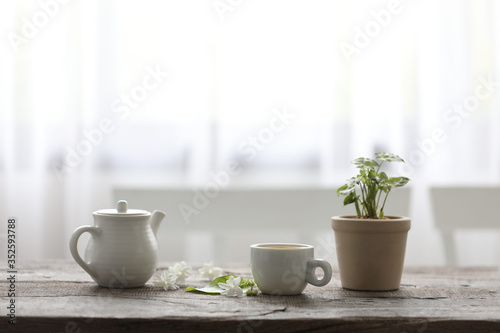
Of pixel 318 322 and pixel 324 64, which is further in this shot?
pixel 324 64

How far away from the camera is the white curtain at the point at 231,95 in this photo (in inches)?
88.2

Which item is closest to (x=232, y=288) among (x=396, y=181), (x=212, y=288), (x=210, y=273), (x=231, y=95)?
(x=212, y=288)

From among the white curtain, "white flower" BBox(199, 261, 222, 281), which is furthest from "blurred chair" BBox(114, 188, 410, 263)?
"white flower" BBox(199, 261, 222, 281)

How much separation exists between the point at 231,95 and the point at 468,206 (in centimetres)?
98

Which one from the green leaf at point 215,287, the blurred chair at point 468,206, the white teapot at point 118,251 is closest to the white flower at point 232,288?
the green leaf at point 215,287

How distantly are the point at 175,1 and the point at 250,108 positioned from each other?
0.53 m

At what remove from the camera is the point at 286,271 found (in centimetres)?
89

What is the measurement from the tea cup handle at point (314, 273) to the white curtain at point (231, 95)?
135 cm

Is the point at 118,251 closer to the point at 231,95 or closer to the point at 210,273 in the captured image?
the point at 210,273

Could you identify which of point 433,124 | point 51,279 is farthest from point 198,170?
point 51,279

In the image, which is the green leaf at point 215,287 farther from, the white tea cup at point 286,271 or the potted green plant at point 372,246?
the potted green plant at point 372,246

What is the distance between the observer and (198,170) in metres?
2.23

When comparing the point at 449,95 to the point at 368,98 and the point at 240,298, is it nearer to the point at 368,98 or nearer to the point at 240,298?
the point at 368,98

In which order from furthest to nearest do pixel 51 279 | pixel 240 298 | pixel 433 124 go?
1. pixel 433 124
2. pixel 51 279
3. pixel 240 298
